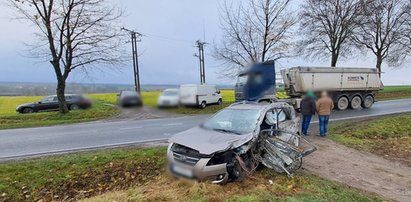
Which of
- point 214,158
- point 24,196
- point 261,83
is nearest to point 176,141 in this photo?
point 214,158

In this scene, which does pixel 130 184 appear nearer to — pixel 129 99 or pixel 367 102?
pixel 129 99

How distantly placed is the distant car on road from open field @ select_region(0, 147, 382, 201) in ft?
15.4

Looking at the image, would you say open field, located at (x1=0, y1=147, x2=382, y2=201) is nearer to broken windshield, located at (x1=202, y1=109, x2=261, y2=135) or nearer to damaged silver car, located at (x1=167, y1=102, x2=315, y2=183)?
damaged silver car, located at (x1=167, y1=102, x2=315, y2=183)

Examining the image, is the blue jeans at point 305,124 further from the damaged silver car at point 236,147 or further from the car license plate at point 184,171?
the car license plate at point 184,171

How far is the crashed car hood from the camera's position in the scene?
19.7ft

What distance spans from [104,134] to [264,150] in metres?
7.45

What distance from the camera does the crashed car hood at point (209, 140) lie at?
19.7ft

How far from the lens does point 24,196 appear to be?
6.48 metres

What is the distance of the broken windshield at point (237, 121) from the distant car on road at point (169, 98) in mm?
5321

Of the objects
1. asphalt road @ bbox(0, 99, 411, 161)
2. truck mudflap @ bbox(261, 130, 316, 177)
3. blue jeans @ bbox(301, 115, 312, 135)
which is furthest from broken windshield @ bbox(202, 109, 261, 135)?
blue jeans @ bbox(301, 115, 312, 135)

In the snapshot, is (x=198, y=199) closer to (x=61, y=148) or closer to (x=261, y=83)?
(x=261, y=83)

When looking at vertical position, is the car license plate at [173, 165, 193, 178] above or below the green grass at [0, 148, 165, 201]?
above

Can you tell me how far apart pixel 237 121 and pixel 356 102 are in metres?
14.3

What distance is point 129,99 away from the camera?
1051mm
